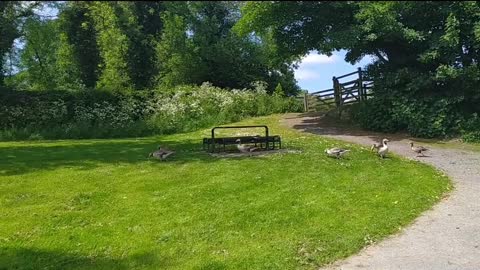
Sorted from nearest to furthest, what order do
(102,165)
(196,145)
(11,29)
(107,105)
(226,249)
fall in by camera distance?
(226,249) → (102,165) → (196,145) → (11,29) → (107,105)

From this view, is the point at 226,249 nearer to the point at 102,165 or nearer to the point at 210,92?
the point at 102,165

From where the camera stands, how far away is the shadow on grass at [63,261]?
6418mm

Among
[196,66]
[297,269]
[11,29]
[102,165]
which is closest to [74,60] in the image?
Answer: [297,269]

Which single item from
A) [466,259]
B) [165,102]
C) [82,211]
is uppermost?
[165,102]

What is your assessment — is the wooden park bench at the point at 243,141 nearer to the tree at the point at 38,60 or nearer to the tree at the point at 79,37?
the tree at the point at 38,60

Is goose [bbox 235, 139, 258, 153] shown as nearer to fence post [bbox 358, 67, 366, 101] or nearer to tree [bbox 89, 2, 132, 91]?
tree [bbox 89, 2, 132, 91]

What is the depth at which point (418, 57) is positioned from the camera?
18781 mm

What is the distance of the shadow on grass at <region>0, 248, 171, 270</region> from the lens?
6418 mm

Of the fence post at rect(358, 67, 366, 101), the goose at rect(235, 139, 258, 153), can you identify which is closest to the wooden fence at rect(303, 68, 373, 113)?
the fence post at rect(358, 67, 366, 101)

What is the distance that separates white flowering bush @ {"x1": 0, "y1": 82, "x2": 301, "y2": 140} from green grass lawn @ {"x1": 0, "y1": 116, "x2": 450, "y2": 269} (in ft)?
27.9

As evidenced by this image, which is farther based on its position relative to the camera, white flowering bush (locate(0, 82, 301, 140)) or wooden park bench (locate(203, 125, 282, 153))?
white flowering bush (locate(0, 82, 301, 140))

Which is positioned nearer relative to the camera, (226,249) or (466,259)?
(466,259)

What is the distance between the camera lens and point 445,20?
1822 cm

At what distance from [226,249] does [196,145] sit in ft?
28.5
